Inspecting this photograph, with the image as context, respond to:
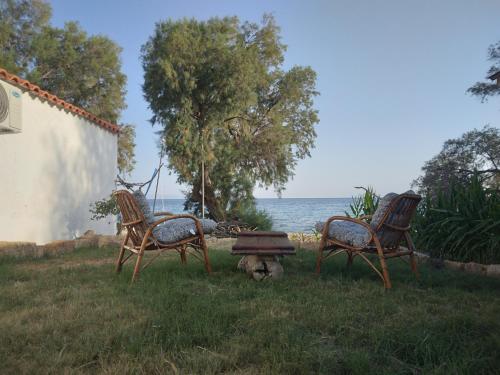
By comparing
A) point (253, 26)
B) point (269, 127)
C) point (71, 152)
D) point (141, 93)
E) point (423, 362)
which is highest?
point (253, 26)

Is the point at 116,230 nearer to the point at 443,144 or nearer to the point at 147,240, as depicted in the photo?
the point at 147,240

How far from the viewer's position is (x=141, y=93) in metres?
11.4

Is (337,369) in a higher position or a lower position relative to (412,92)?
lower

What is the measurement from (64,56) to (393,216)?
496 inches

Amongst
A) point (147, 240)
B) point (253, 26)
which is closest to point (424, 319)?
point (147, 240)

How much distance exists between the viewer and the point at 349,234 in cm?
321

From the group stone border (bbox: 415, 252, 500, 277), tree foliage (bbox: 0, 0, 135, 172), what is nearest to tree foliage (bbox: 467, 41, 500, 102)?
stone border (bbox: 415, 252, 500, 277)

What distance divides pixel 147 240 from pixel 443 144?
7.60m

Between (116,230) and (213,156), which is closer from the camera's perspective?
(116,230)

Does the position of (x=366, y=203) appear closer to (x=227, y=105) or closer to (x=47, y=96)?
(x=47, y=96)

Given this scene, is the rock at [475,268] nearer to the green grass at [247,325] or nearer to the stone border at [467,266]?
the stone border at [467,266]

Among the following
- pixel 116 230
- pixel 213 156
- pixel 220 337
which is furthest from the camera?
pixel 213 156

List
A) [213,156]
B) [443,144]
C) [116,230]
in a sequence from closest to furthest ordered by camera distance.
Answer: [443,144] → [116,230] → [213,156]

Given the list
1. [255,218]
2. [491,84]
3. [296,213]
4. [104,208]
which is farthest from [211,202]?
[296,213]
